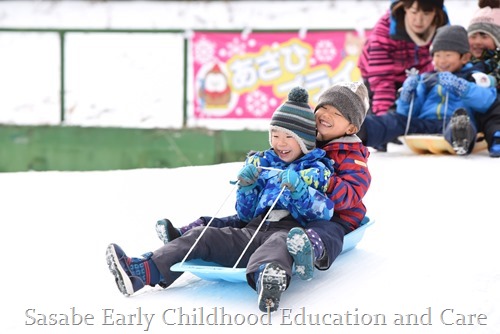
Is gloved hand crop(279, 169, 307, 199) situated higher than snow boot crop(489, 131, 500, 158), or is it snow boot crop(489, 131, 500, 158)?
gloved hand crop(279, 169, 307, 199)

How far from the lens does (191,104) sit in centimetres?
741

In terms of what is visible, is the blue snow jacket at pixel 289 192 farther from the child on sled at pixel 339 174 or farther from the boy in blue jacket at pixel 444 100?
the boy in blue jacket at pixel 444 100

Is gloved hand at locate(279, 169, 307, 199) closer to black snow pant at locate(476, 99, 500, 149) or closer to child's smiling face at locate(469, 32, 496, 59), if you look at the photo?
black snow pant at locate(476, 99, 500, 149)

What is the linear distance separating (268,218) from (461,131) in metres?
2.01

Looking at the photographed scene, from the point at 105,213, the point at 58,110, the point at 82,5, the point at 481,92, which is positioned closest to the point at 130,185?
the point at 105,213

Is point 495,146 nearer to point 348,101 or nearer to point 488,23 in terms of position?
point 488,23

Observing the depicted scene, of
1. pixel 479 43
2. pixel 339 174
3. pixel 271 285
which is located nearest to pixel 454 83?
pixel 479 43

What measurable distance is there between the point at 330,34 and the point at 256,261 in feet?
15.7

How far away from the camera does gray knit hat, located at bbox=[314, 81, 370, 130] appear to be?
294 centimetres

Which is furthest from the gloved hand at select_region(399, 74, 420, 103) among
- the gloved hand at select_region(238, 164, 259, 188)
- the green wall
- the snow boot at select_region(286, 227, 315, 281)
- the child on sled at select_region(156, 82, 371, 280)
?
the snow boot at select_region(286, 227, 315, 281)

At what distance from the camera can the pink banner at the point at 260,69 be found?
23.1 ft

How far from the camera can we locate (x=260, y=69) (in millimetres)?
7195

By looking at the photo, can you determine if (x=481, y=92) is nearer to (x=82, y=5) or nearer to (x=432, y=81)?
(x=432, y=81)

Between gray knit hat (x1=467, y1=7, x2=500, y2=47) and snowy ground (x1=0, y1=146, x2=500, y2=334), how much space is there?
35.4 inches
